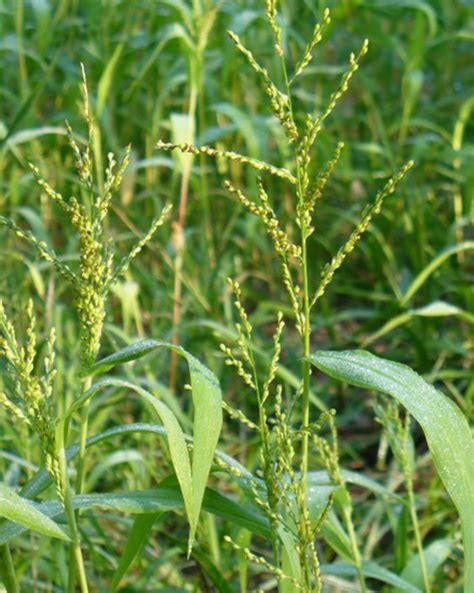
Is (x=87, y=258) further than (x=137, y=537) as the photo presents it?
No

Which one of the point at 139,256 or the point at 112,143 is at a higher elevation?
the point at 112,143

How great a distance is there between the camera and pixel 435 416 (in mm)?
918

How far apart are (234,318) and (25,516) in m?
1.53

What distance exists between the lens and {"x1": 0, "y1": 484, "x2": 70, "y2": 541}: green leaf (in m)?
0.89

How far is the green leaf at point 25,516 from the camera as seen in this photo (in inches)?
35.1

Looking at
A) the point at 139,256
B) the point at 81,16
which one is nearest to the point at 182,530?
the point at 139,256

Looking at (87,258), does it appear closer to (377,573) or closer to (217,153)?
(217,153)

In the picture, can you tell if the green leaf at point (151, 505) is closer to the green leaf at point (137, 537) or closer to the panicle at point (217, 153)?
the green leaf at point (137, 537)

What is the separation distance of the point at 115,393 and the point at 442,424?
1038 millimetres

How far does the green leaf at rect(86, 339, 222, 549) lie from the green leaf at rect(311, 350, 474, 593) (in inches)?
3.7

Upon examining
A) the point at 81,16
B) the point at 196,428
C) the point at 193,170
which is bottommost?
the point at 196,428

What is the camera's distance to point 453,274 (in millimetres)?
2471

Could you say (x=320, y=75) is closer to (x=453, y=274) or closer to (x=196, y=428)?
(x=453, y=274)

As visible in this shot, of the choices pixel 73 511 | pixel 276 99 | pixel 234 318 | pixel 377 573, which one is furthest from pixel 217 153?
pixel 234 318
